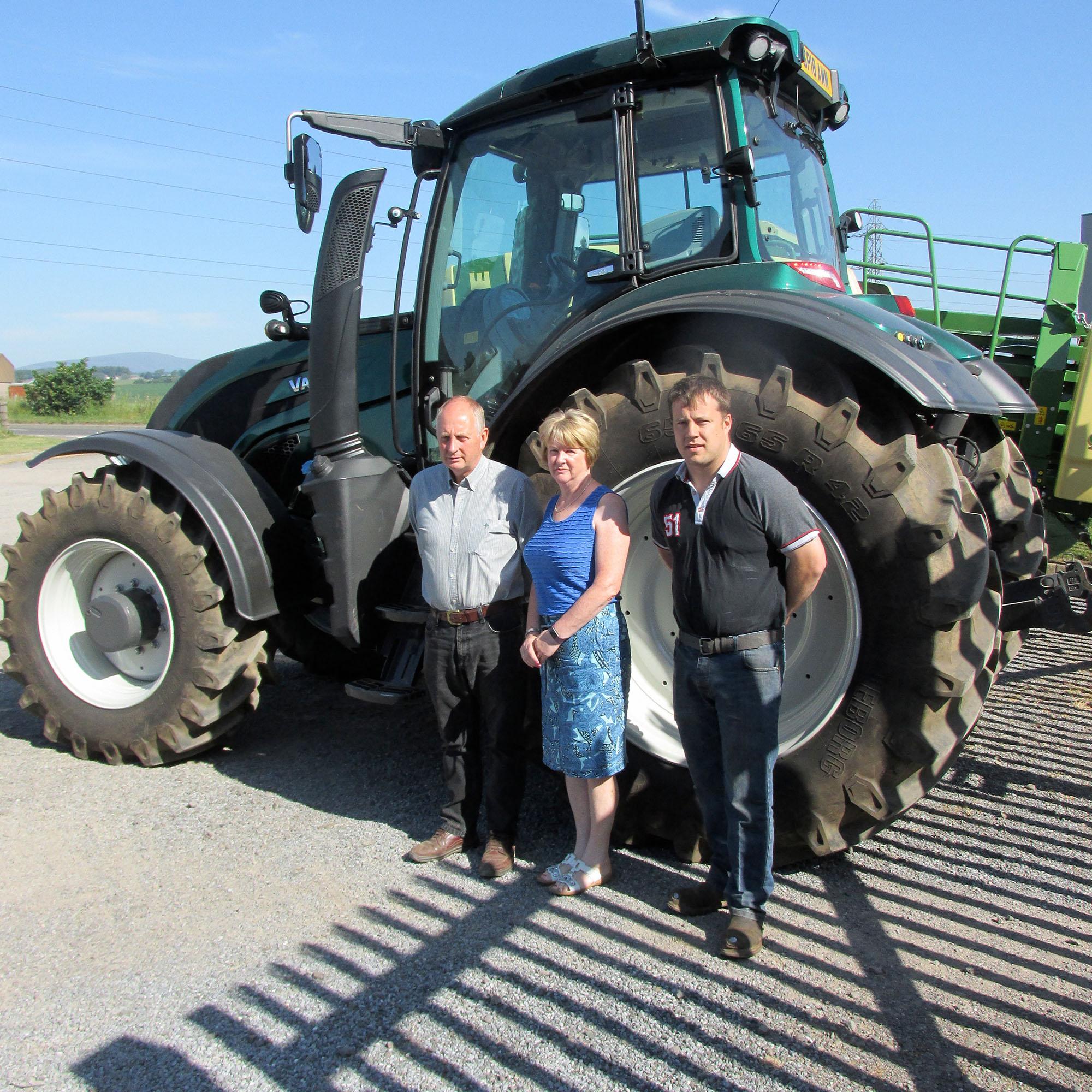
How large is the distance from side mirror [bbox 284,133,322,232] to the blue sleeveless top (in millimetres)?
1606

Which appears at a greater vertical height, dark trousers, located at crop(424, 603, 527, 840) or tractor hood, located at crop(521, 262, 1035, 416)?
tractor hood, located at crop(521, 262, 1035, 416)

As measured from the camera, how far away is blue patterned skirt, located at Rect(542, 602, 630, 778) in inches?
118

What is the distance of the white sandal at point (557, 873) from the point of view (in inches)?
121

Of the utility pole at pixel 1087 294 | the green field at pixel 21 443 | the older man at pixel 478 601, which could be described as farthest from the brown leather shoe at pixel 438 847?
the green field at pixel 21 443

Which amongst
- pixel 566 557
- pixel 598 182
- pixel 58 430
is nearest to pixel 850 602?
pixel 566 557

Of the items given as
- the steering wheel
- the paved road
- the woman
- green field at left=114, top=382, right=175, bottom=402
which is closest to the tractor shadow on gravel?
the woman

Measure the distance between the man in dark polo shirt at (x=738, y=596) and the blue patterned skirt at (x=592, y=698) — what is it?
1.01 ft

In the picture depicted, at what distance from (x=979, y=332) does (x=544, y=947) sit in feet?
18.5

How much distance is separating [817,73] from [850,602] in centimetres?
235

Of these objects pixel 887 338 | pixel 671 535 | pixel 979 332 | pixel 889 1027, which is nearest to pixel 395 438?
pixel 671 535

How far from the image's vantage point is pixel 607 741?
302cm

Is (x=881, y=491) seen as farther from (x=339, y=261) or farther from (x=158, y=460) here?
(x=158, y=460)

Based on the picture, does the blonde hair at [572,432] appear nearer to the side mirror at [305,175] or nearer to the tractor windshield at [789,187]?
the tractor windshield at [789,187]

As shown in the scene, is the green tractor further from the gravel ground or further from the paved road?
the paved road
